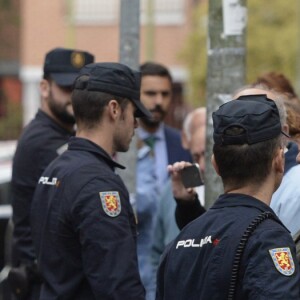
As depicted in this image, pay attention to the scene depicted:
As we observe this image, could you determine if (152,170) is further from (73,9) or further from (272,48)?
(73,9)

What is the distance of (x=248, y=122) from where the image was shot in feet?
11.8

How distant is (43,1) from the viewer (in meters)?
40.2

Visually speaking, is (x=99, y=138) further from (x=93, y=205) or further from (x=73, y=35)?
(x=73, y=35)

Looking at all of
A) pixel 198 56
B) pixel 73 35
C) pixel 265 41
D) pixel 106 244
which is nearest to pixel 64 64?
pixel 106 244

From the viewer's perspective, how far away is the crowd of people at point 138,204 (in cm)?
348

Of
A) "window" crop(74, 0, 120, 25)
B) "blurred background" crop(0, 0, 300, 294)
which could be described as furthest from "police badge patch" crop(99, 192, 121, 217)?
"window" crop(74, 0, 120, 25)

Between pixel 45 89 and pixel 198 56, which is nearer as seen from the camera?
pixel 45 89

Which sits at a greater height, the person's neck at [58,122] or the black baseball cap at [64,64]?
the black baseball cap at [64,64]

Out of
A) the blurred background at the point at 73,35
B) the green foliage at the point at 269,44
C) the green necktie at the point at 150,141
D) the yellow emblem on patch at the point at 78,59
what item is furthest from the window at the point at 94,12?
the yellow emblem on patch at the point at 78,59

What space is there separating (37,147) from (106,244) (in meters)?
1.62

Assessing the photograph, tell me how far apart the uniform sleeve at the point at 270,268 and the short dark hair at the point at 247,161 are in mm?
252

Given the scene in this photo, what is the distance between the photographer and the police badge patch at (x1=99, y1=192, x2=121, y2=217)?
14.1 ft

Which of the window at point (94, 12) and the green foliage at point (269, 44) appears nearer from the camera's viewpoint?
the green foliage at point (269, 44)

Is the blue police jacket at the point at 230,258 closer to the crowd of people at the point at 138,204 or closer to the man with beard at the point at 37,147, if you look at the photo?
the crowd of people at the point at 138,204
